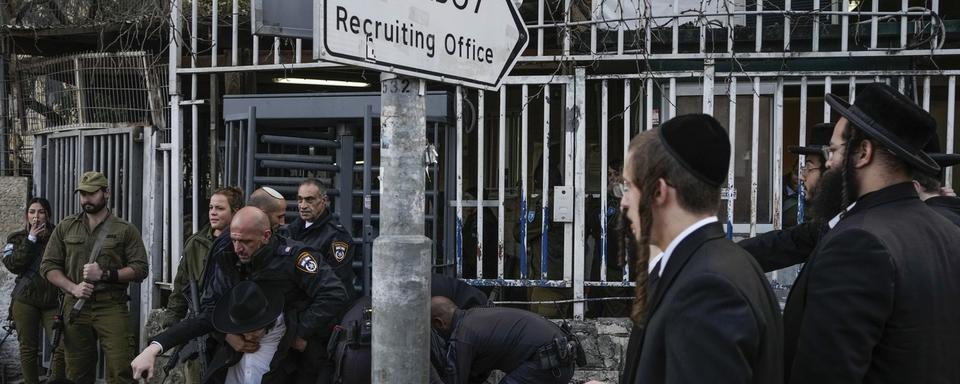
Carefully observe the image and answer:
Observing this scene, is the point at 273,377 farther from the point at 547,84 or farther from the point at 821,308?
the point at 821,308

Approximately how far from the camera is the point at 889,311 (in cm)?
268

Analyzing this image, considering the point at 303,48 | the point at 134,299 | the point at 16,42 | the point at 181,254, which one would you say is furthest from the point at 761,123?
the point at 16,42

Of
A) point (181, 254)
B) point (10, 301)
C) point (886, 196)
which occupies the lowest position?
point (10, 301)

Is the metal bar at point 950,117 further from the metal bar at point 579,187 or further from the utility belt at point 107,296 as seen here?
the utility belt at point 107,296

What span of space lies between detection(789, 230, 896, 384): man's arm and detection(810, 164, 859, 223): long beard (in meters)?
0.30

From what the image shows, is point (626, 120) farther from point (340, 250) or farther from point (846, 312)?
point (846, 312)

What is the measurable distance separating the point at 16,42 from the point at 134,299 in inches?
123

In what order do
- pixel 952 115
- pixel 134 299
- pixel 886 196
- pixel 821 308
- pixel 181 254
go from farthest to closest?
pixel 134 299 → pixel 181 254 → pixel 952 115 → pixel 886 196 → pixel 821 308

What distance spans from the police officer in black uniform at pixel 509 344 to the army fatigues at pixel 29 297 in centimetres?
498

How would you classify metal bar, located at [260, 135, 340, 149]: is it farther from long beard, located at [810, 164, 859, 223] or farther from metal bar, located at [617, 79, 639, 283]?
long beard, located at [810, 164, 859, 223]

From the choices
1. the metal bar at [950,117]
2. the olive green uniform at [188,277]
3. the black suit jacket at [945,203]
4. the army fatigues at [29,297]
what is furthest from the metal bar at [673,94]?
the army fatigues at [29,297]

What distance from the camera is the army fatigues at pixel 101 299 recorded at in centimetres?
788

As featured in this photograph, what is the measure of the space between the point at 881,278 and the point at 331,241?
435cm

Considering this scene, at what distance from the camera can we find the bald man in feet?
17.5
